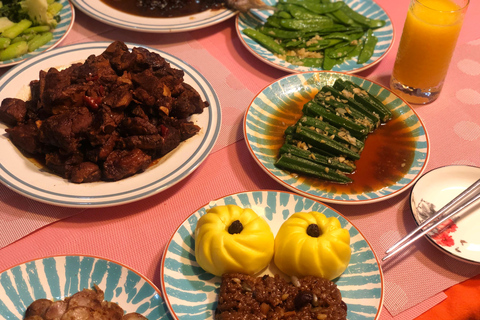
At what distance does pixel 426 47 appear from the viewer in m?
2.78

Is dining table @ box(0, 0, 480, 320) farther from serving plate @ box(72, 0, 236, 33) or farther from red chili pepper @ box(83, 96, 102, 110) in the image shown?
red chili pepper @ box(83, 96, 102, 110)

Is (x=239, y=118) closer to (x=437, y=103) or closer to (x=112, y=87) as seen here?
(x=112, y=87)

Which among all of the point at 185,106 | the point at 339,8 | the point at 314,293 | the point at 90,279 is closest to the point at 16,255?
the point at 90,279

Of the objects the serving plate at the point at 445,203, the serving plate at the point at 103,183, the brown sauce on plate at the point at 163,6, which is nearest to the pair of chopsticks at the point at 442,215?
the serving plate at the point at 445,203

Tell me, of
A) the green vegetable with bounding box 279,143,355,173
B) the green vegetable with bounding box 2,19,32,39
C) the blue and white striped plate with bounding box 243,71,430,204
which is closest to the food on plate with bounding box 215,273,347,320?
the blue and white striped plate with bounding box 243,71,430,204

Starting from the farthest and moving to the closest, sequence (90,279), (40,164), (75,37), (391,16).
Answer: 1. (391,16)
2. (75,37)
3. (40,164)
4. (90,279)

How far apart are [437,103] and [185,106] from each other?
1.90 meters

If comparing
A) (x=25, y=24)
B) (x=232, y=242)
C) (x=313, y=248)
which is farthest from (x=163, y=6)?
(x=313, y=248)

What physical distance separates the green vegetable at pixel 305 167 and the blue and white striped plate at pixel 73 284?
3.44 ft

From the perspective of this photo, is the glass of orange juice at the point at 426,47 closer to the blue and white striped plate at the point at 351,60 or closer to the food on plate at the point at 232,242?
the blue and white striped plate at the point at 351,60

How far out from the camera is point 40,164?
239cm

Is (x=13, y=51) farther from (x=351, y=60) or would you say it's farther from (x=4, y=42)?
(x=351, y=60)

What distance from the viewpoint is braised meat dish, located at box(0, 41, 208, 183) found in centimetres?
228

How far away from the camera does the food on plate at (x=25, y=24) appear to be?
3.10 m
